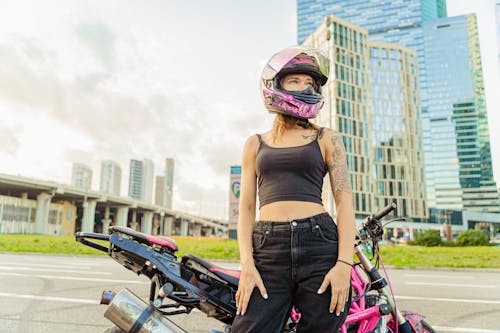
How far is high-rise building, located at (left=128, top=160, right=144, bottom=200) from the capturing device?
170250mm

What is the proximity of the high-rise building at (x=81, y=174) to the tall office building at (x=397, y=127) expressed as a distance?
11236 centimetres

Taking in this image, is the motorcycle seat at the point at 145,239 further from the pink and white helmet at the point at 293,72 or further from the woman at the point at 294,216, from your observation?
the pink and white helmet at the point at 293,72

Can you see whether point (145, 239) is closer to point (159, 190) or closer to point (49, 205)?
point (49, 205)

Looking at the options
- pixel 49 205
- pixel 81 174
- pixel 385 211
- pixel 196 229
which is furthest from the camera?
pixel 81 174

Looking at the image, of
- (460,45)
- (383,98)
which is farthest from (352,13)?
(383,98)

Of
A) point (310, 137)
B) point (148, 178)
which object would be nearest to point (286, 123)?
point (310, 137)

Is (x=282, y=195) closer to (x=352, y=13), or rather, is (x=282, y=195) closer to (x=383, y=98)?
(x=383, y=98)

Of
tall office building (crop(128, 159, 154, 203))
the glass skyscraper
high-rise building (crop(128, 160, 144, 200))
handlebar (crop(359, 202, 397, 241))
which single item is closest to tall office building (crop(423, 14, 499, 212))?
the glass skyscraper

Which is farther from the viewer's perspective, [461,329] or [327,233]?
[461,329]

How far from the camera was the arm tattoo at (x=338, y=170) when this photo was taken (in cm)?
190

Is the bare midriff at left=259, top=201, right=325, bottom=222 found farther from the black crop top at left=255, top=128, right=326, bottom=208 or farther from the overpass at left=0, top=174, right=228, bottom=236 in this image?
the overpass at left=0, top=174, right=228, bottom=236

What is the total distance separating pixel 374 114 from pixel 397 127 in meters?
6.11

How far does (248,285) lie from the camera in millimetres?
1725

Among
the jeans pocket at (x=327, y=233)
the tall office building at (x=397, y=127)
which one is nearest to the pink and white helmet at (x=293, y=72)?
the jeans pocket at (x=327, y=233)
